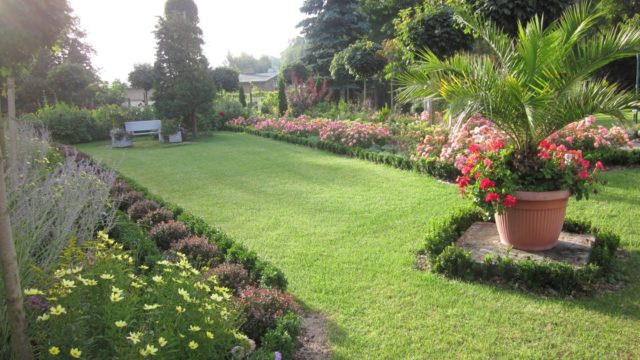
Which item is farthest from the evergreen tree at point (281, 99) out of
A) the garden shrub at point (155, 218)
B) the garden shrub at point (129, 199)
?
the garden shrub at point (155, 218)

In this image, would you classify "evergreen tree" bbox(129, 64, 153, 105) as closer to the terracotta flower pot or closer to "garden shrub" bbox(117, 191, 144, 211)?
"garden shrub" bbox(117, 191, 144, 211)

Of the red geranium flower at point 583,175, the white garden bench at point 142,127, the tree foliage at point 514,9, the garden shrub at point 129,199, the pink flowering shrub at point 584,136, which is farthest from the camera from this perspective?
the white garden bench at point 142,127

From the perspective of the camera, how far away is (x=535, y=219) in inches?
153

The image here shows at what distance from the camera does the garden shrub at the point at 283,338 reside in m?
2.60

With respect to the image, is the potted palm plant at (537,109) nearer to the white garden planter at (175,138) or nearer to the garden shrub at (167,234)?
the garden shrub at (167,234)

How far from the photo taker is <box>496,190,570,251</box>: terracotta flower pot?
3836 mm

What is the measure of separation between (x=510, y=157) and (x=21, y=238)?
382cm

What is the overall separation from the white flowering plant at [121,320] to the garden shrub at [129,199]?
128 inches

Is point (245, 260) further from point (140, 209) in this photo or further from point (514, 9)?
point (514, 9)

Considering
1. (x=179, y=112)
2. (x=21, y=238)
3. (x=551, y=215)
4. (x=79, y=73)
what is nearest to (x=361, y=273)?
(x=551, y=215)

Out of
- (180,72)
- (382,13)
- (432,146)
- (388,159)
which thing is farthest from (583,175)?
(382,13)

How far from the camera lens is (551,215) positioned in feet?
12.7

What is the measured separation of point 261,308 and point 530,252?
241cm

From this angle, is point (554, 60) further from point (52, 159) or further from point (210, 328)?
point (52, 159)
